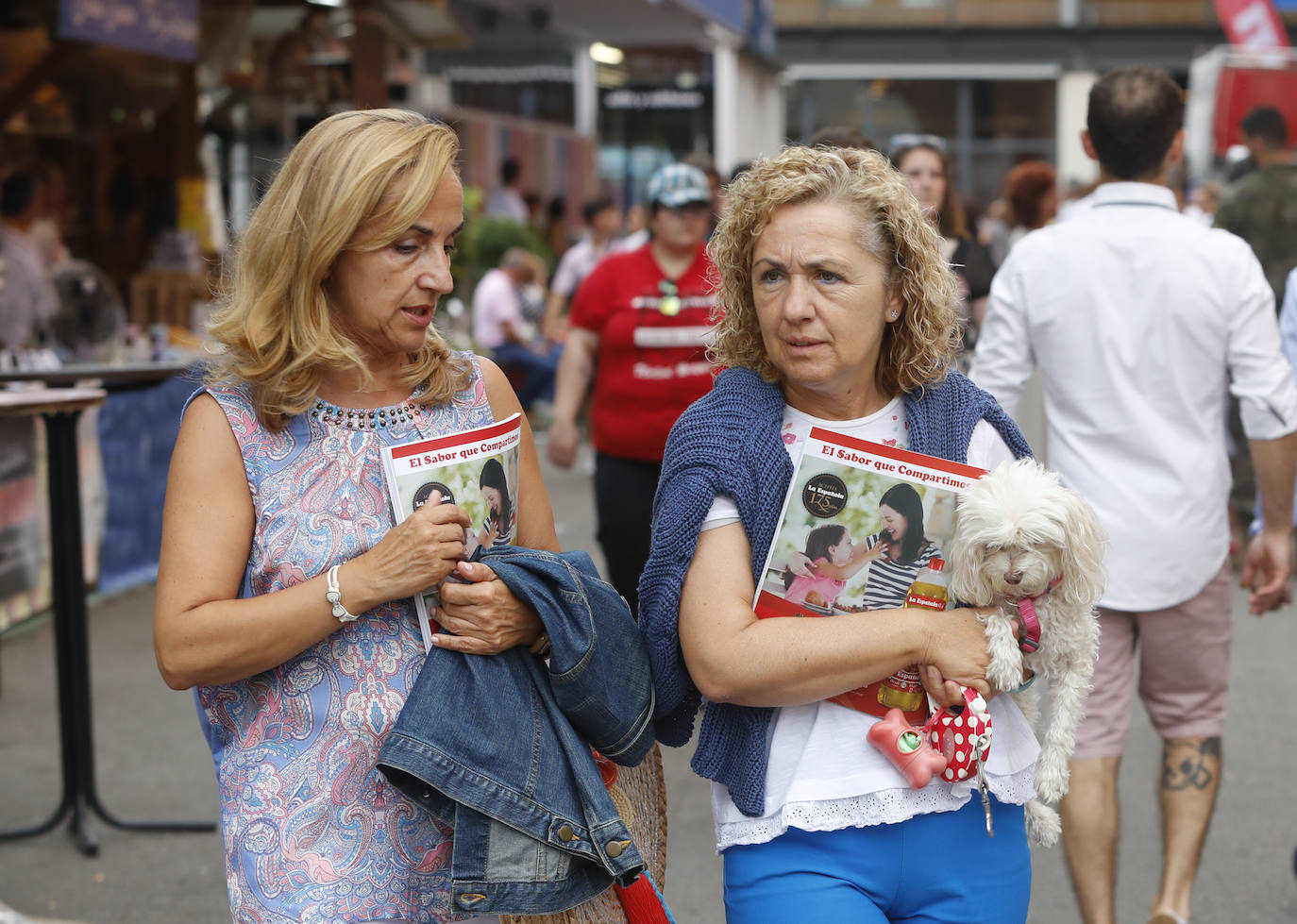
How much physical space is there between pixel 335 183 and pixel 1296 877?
12.4 ft

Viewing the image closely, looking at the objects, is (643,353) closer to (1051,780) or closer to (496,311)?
(1051,780)

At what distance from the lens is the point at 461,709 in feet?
6.82

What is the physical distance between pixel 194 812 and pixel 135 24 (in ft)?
16.3

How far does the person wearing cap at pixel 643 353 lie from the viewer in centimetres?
521

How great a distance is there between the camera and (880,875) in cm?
217

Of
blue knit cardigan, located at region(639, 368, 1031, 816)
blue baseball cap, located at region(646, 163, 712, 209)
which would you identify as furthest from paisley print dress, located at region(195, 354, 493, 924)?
blue baseball cap, located at region(646, 163, 712, 209)

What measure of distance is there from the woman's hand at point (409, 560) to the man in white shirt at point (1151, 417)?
6.73 ft

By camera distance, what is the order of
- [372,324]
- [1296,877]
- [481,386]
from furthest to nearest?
[1296,877]
[481,386]
[372,324]

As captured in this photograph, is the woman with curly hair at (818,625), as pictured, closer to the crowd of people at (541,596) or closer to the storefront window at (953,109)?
the crowd of people at (541,596)

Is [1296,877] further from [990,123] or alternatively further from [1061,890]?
[990,123]

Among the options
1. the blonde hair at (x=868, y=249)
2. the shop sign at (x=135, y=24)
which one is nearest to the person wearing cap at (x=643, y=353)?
the blonde hair at (x=868, y=249)

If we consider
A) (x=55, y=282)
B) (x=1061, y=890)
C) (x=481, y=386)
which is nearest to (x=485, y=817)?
(x=481, y=386)

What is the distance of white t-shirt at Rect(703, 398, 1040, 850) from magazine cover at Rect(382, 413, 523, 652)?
0.33m

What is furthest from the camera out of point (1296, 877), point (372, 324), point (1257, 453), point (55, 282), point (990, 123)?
point (990, 123)
